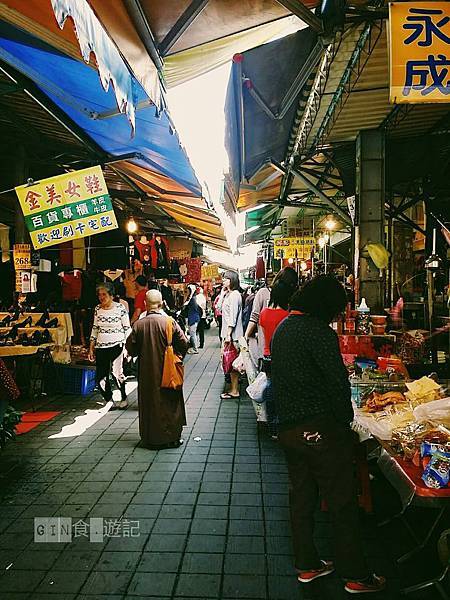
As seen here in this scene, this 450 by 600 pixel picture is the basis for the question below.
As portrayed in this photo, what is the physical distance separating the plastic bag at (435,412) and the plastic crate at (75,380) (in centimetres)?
701

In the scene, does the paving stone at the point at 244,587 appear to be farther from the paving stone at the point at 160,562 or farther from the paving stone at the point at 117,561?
the paving stone at the point at 117,561

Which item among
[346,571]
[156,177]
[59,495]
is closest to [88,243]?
[156,177]

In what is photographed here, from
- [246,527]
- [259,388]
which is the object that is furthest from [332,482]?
[259,388]

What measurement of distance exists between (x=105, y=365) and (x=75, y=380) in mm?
1418

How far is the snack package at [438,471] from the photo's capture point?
2975 mm

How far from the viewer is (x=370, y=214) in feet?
33.8

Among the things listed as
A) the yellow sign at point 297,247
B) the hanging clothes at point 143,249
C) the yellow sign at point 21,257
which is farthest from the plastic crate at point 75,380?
the yellow sign at point 297,247

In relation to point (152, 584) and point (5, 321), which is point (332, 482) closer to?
point (152, 584)

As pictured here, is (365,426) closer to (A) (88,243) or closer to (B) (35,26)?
(B) (35,26)

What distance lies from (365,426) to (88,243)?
9927 mm

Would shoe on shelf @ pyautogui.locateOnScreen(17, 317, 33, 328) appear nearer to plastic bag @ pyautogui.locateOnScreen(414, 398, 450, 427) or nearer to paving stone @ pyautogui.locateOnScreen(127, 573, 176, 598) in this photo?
paving stone @ pyautogui.locateOnScreen(127, 573, 176, 598)

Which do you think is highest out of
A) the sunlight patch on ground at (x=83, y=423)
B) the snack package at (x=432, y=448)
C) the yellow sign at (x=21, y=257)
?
the yellow sign at (x=21, y=257)

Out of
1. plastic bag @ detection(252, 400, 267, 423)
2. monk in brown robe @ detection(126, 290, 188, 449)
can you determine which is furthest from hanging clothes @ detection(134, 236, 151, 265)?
plastic bag @ detection(252, 400, 267, 423)

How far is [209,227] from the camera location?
14.9m
